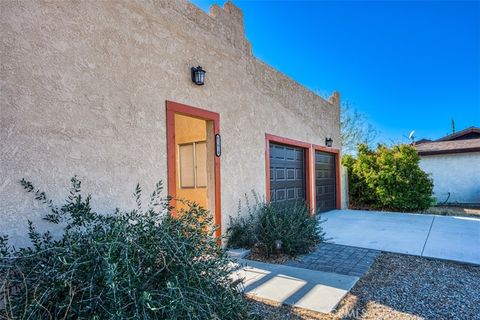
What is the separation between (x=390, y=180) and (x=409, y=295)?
872cm

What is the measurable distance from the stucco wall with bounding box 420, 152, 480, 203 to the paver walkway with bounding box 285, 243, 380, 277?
12.3 meters

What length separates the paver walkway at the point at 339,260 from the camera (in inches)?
175

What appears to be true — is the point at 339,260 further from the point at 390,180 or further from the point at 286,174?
the point at 390,180

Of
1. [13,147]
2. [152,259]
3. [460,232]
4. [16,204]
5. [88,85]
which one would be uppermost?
[88,85]

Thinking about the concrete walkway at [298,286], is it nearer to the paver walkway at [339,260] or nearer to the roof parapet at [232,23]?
the paver walkway at [339,260]

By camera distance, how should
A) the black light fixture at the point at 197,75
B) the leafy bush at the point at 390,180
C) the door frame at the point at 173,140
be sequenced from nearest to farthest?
the door frame at the point at 173,140 → the black light fixture at the point at 197,75 → the leafy bush at the point at 390,180

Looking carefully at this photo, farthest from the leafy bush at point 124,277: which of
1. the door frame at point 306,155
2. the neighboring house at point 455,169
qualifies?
the neighboring house at point 455,169

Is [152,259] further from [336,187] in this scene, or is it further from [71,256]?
[336,187]

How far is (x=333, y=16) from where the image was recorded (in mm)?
10766

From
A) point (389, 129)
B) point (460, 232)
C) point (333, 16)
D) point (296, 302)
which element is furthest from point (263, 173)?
point (389, 129)

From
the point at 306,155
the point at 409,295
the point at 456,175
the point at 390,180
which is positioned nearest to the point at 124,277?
the point at 409,295

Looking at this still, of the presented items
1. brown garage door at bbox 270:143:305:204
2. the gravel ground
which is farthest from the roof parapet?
the gravel ground

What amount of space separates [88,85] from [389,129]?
2250 centimetres

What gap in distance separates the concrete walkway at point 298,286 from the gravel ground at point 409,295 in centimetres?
11
